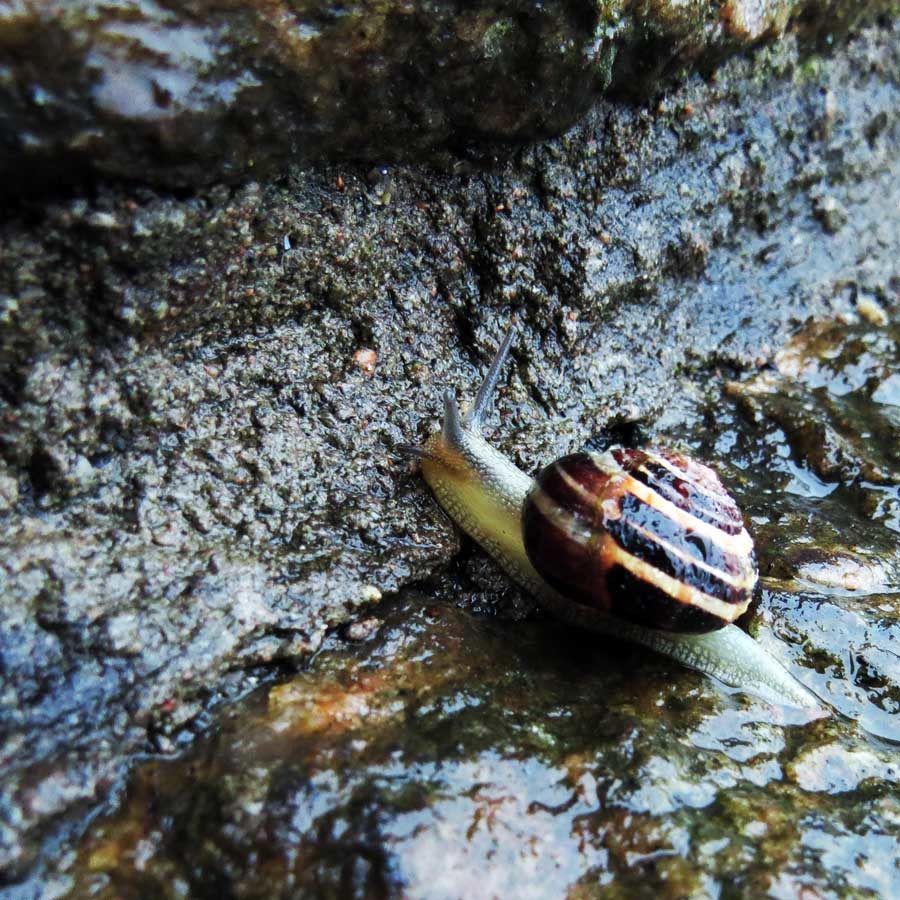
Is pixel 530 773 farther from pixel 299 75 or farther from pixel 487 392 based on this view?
pixel 299 75

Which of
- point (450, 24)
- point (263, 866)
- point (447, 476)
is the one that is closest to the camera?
→ point (263, 866)

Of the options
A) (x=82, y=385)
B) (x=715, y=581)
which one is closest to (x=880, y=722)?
(x=715, y=581)

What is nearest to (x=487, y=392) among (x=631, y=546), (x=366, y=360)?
(x=366, y=360)

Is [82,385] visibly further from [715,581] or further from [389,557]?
[715,581]

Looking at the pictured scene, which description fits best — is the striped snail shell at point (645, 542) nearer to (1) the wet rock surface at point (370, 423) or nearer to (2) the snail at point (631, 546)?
(2) the snail at point (631, 546)

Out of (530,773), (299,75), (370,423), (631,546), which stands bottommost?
(530,773)

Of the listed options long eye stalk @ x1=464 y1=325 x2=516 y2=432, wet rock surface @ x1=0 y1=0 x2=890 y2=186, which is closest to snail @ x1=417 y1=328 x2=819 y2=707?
long eye stalk @ x1=464 y1=325 x2=516 y2=432
